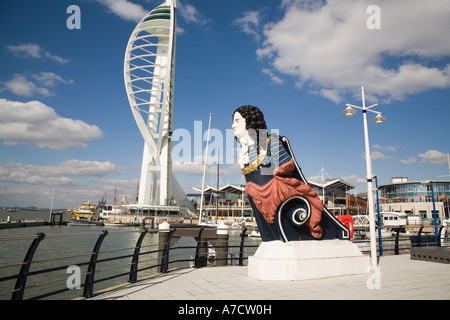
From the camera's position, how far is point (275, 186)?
6398 millimetres

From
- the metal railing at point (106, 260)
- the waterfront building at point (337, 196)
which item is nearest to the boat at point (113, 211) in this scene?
the waterfront building at point (337, 196)

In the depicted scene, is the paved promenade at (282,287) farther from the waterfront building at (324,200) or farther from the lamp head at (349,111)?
the waterfront building at (324,200)

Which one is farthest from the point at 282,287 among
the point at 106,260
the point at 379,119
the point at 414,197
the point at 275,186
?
the point at 414,197

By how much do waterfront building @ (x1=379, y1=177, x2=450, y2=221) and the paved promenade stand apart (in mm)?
61903

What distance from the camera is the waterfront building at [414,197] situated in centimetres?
6031

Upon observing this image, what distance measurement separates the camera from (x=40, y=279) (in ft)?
46.7

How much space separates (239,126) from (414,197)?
7171 cm

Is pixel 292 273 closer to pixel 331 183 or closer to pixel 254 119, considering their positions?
pixel 254 119

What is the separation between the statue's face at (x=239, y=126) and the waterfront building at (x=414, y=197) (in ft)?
208

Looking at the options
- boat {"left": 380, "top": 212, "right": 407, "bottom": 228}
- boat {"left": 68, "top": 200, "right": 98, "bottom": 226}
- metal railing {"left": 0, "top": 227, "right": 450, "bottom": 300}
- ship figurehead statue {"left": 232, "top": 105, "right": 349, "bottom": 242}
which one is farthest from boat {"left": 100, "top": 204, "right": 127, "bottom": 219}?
ship figurehead statue {"left": 232, "top": 105, "right": 349, "bottom": 242}

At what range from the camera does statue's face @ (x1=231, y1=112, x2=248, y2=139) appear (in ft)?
22.7
